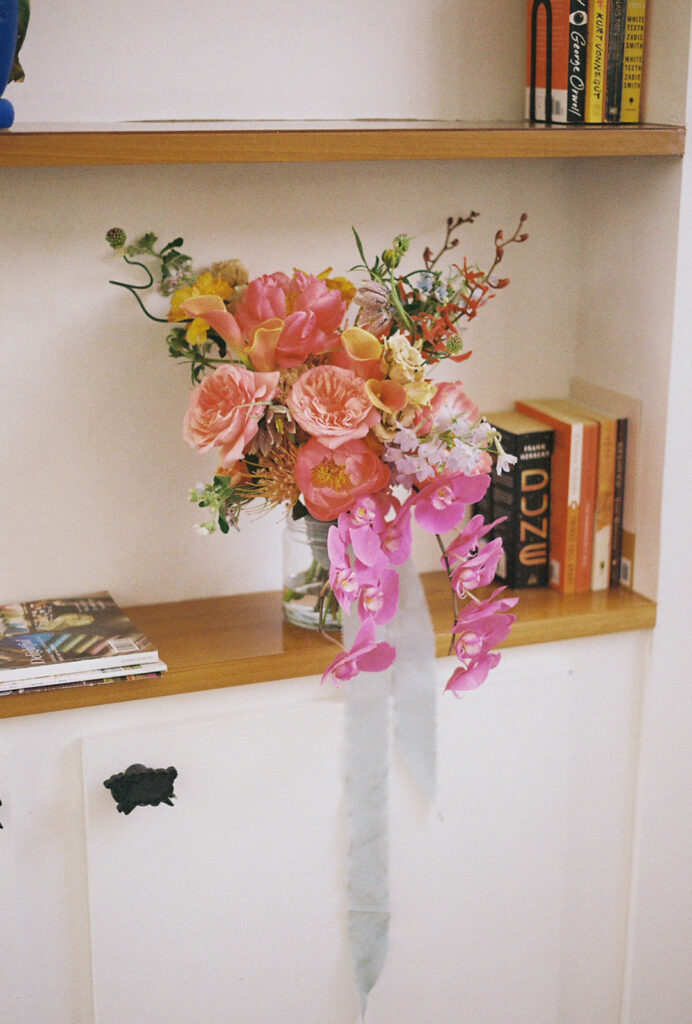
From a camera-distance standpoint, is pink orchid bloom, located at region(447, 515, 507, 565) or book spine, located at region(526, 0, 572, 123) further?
book spine, located at region(526, 0, 572, 123)

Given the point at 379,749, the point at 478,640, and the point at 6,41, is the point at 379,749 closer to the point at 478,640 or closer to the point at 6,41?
the point at 478,640

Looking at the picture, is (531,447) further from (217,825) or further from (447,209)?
(217,825)

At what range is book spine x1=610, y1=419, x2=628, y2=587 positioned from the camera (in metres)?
1.54

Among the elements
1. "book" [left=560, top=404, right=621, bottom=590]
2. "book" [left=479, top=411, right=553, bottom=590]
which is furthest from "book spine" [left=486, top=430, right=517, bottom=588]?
"book" [left=560, top=404, right=621, bottom=590]

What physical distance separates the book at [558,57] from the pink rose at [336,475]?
537mm

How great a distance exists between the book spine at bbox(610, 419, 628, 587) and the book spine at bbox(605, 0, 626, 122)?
0.40 m

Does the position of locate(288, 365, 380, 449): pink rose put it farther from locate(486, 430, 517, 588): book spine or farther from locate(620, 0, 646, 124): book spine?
locate(620, 0, 646, 124): book spine

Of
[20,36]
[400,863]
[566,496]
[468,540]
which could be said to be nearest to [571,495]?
[566,496]

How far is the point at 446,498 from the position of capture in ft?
4.08

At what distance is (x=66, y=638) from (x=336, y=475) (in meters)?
0.38

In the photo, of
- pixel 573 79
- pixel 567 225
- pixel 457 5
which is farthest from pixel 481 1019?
pixel 457 5

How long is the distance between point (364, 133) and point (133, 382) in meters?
0.44

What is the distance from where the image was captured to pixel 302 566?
4.71 ft

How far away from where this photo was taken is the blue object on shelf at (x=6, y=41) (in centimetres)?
112
